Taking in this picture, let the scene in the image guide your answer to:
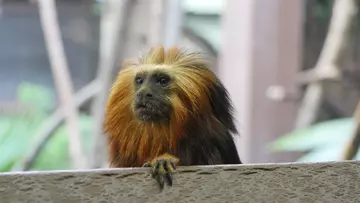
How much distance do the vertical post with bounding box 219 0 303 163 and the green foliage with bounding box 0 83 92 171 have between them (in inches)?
28.9

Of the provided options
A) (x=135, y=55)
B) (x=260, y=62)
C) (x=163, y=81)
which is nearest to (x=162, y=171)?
(x=163, y=81)

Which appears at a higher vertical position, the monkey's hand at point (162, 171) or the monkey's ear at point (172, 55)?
the monkey's ear at point (172, 55)

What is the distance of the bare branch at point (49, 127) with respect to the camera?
2.96 m

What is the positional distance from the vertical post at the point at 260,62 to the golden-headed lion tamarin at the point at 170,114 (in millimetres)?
1331

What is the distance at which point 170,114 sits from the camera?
1687 millimetres

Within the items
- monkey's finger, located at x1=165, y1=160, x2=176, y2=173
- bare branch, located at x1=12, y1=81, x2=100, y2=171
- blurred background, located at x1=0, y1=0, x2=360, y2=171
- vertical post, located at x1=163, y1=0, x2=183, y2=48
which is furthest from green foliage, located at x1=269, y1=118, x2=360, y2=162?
monkey's finger, located at x1=165, y1=160, x2=176, y2=173

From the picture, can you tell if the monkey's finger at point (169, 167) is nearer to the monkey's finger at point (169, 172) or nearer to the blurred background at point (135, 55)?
the monkey's finger at point (169, 172)

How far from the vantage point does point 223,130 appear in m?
1.71

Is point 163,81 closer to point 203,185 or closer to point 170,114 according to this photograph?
point 170,114

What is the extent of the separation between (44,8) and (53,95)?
579mm

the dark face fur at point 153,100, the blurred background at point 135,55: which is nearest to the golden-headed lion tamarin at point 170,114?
the dark face fur at point 153,100

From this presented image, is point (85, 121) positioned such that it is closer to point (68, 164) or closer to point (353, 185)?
point (68, 164)

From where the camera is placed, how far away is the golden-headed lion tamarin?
1.68 metres

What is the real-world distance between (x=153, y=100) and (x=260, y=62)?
148 centimetres
